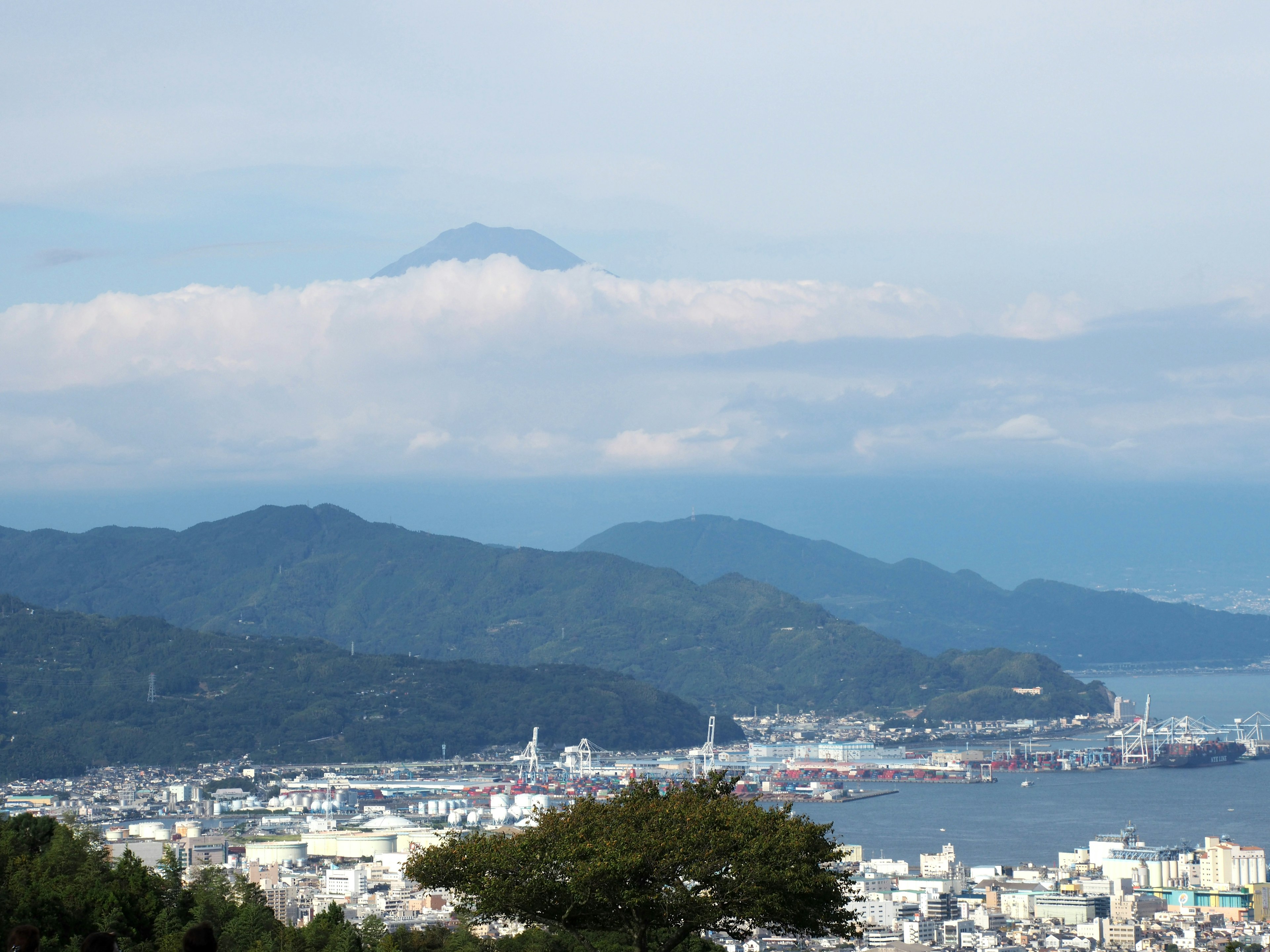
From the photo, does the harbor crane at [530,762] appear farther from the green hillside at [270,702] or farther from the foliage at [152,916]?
the foliage at [152,916]

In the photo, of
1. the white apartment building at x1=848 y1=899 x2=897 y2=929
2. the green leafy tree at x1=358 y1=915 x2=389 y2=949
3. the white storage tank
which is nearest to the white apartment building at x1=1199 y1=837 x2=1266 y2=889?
the white apartment building at x1=848 y1=899 x2=897 y2=929

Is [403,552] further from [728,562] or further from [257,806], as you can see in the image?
[257,806]

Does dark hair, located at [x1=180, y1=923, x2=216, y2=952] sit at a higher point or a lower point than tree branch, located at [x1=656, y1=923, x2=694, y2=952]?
higher

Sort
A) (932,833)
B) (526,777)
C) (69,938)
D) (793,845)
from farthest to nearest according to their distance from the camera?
(526,777) → (932,833) → (69,938) → (793,845)

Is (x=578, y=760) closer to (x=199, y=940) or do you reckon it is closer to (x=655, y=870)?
(x=655, y=870)

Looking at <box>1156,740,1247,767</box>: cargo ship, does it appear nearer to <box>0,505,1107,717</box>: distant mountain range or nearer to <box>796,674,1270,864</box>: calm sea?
<box>796,674,1270,864</box>: calm sea

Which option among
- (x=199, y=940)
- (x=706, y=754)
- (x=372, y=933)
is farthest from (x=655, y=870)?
(x=706, y=754)

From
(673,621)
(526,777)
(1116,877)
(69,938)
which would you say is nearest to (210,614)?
(673,621)

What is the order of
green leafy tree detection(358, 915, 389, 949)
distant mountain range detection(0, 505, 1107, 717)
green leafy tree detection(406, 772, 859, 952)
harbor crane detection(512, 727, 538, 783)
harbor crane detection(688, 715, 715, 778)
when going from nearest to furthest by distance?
1. green leafy tree detection(406, 772, 859, 952)
2. green leafy tree detection(358, 915, 389, 949)
3. harbor crane detection(688, 715, 715, 778)
4. harbor crane detection(512, 727, 538, 783)
5. distant mountain range detection(0, 505, 1107, 717)
